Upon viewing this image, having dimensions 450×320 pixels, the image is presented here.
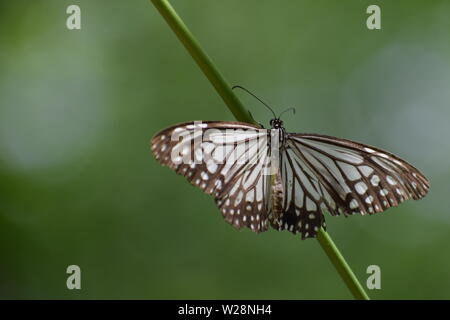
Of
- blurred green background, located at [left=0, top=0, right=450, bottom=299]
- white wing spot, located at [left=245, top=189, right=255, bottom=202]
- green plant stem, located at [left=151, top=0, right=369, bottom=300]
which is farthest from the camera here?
blurred green background, located at [left=0, top=0, right=450, bottom=299]

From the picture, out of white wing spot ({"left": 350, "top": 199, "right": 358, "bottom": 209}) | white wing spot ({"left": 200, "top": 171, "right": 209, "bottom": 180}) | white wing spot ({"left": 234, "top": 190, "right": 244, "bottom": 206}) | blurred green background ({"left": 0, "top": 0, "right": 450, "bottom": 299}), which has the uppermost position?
blurred green background ({"left": 0, "top": 0, "right": 450, "bottom": 299})

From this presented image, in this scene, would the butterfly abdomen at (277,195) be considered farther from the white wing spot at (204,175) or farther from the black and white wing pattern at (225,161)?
the white wing spot at (204,175)

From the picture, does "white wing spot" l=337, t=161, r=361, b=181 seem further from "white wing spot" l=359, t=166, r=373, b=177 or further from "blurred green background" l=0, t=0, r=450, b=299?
"blurred green background" l=0, t=0, r=450, b=299

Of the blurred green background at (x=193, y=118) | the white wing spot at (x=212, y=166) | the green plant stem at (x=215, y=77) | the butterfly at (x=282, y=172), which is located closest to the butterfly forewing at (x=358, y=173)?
the butterfly at (x=282, y=172)

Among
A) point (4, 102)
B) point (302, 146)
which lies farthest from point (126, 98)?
point (302, 146)

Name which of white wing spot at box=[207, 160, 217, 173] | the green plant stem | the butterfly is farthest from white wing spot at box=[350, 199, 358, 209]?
the green plant stem

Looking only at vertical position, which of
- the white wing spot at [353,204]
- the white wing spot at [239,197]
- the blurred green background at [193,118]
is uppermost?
the blurred green background at [193,118]
